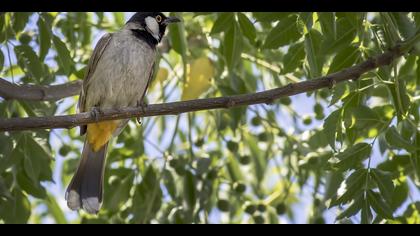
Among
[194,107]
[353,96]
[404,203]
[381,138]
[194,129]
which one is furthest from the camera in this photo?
[194,129]

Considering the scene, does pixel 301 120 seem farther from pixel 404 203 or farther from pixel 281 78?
pixel 404 203

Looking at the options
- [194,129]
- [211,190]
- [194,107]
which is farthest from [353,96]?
[194,129]

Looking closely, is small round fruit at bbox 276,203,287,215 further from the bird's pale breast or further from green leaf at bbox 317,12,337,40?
green leaf at bbox 317,12,337,40

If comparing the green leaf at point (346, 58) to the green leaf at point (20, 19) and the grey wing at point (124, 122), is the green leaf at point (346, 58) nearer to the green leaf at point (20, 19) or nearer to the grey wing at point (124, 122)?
the grey wing at point (124, 122)

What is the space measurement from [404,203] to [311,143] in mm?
691

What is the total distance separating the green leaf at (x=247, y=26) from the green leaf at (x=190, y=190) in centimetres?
98

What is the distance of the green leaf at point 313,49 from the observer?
3.27 meters

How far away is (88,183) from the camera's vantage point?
13.7ft

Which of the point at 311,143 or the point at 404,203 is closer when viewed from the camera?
the point at 404,203

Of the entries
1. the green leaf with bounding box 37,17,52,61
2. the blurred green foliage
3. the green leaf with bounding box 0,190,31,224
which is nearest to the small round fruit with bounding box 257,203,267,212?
Result: the blurred green foliage

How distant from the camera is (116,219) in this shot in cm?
445

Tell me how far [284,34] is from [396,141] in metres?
0.80

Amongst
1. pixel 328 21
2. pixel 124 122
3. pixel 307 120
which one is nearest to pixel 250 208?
pixel 307 120

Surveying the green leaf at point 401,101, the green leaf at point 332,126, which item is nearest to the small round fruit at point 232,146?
the green leaf at point 332,126
